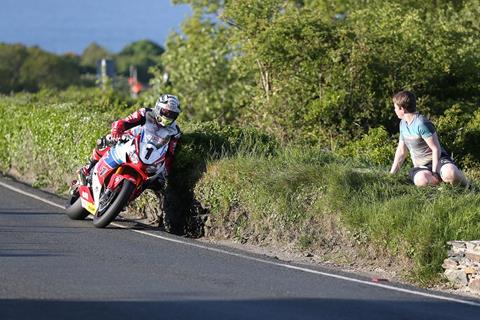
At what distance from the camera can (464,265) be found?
416 inches

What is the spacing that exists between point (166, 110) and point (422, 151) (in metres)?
3.19

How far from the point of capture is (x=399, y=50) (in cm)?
1936

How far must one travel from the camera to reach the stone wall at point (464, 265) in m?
10.5

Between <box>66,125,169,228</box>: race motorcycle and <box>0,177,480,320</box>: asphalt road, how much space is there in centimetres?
64

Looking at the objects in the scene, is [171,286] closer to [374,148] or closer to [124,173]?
[124,173]

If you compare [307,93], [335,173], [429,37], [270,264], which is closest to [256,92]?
[307,93]

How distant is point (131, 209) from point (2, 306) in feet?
21.8

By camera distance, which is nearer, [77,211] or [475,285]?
[475,285]

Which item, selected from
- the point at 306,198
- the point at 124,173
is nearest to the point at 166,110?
the point at 124,173

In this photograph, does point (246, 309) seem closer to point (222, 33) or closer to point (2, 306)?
point (2, 306)

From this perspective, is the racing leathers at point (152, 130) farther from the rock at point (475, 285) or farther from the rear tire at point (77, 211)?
the rock at point (475, 285)

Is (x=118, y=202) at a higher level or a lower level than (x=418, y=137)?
lower

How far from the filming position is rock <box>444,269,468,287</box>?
10.6 metres

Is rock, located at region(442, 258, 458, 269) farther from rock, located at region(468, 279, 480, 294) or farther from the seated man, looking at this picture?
the seated man
